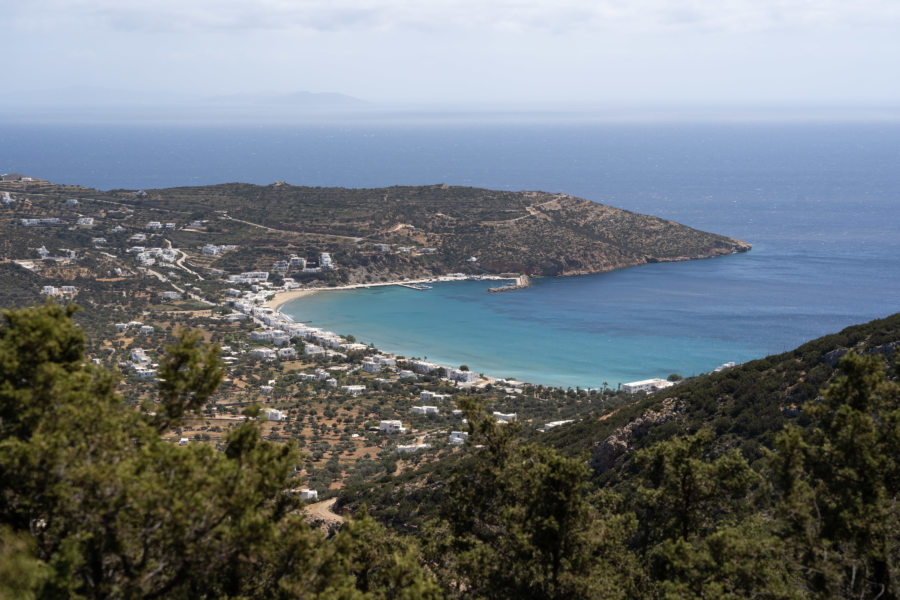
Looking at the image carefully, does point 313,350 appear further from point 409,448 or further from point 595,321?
point 595,321

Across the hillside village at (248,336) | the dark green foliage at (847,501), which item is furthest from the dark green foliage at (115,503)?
the hillside village at (248,336)

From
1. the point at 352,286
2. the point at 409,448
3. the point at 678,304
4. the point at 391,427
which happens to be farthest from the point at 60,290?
the point at 678,304

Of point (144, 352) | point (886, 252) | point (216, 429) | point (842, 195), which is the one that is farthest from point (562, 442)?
point (842, 195)

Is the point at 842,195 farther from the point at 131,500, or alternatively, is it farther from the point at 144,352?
the point at 131,500

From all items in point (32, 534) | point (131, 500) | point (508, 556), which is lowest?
point (508, 556)

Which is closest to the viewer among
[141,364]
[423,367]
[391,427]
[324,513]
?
[324,513]

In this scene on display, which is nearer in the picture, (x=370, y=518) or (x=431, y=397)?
(x=370, y=518)
